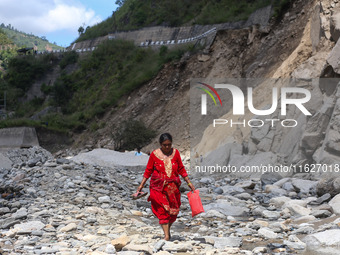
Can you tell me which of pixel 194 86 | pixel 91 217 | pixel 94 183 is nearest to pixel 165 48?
pixel 194 86

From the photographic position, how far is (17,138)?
92.6ft

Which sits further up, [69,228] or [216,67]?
[216,67]

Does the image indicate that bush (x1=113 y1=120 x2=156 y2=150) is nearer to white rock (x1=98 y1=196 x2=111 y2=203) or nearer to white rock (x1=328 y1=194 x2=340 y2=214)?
white rock (x1=98 y1=196 x2=111 y2=203)

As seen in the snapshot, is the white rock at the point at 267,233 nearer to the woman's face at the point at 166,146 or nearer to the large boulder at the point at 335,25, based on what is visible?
the woman's face at the point at 166,146

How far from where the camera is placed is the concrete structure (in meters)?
27.7

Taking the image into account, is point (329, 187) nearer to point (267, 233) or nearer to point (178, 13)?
point (267, 233)

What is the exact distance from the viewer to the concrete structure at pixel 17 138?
90.9 ft

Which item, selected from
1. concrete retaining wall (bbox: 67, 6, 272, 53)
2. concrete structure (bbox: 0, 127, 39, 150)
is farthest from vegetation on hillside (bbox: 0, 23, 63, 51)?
concrete structure (bbox: 0, 127, 39, 150)

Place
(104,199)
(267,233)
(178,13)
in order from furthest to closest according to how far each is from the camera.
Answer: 1. (178,13)
2. (104,199)
3. (267,233)

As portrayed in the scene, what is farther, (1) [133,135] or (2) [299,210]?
(1) [133,135]

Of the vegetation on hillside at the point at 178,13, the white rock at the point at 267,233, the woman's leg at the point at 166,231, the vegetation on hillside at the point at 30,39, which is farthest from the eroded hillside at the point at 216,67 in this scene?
the vegetation on hillside at the point at 30,39

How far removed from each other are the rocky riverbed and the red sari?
339 mm

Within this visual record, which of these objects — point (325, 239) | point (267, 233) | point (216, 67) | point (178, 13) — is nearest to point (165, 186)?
point (267, 233)

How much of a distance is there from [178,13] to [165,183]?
35.8 metres
